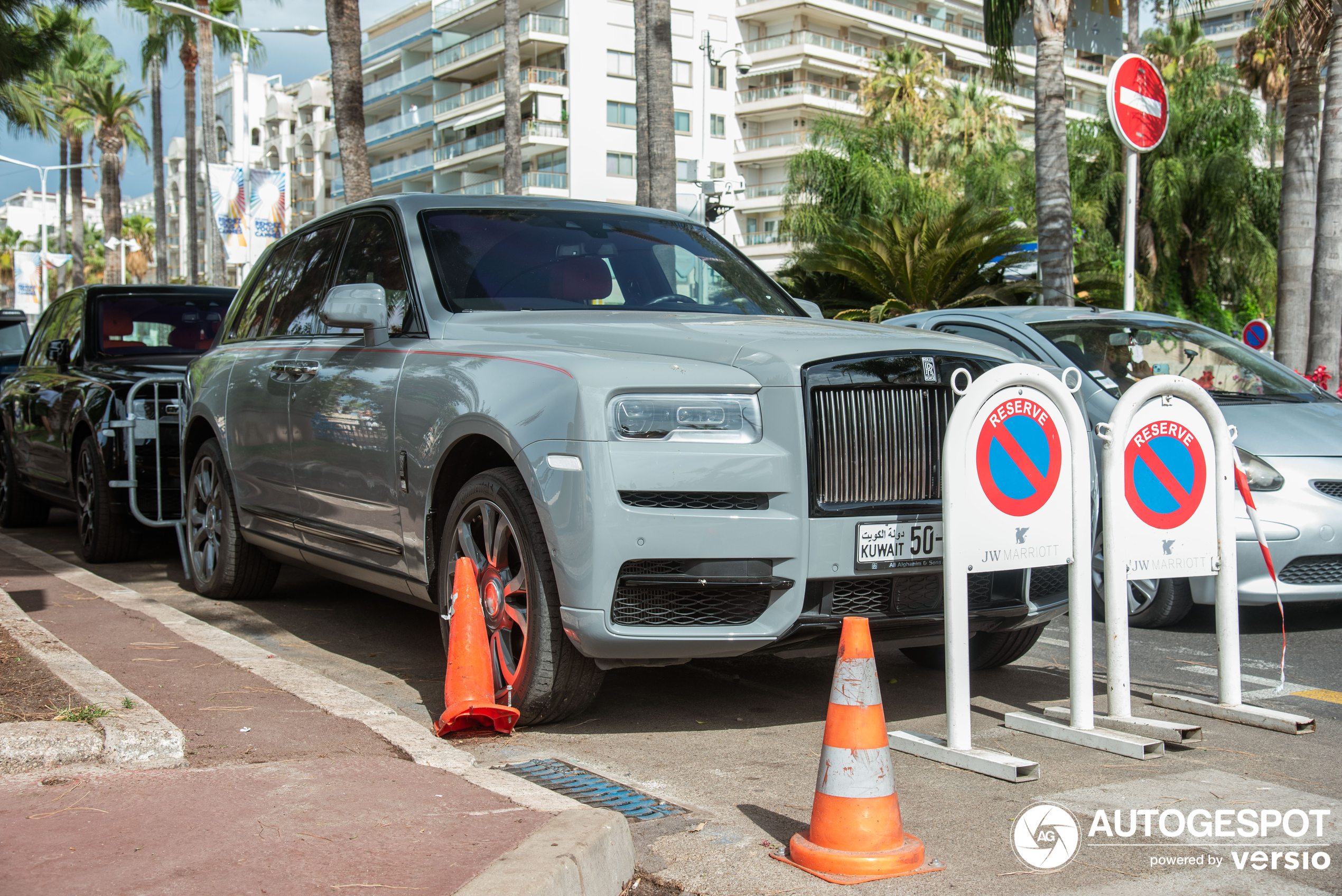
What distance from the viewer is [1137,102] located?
9977 millimetres

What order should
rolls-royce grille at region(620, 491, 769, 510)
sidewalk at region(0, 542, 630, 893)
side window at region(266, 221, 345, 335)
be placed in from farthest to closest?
side window at region(266, 221, 345, 335)
rolls-royce grille at region(620, 491, 769, 510)
sidewalk at region(0, 542, 630, 893)

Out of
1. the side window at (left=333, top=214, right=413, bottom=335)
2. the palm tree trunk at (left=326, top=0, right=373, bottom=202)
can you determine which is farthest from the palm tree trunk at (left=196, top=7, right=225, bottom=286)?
the side window at (left=333, top=214, right=413, bottom=335)

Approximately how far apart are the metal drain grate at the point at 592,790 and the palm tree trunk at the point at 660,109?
13237 mm

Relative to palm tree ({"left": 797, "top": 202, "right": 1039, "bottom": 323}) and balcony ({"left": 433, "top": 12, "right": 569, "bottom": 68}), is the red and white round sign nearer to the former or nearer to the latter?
palm tree ({"left": 797, "top": 202, "right": 1039, "bottom": 323})

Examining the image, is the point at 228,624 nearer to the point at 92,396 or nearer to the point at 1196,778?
the point at 92,396

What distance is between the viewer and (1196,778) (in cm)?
403

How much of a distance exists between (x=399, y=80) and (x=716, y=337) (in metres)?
71.3

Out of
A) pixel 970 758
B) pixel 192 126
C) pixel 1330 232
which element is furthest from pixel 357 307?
pixel 192 126

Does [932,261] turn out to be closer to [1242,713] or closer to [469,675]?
[1242,713]

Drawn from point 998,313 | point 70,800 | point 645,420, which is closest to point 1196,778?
point 645,420

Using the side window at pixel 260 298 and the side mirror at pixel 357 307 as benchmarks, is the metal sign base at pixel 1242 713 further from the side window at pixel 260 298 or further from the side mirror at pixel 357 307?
the side window at pixel 260 298

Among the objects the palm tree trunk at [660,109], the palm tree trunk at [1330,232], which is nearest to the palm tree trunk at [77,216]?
the palm tree trunk at [660,109]

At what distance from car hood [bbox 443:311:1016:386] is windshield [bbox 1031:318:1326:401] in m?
2.82

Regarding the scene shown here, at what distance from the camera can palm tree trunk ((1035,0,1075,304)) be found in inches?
575
